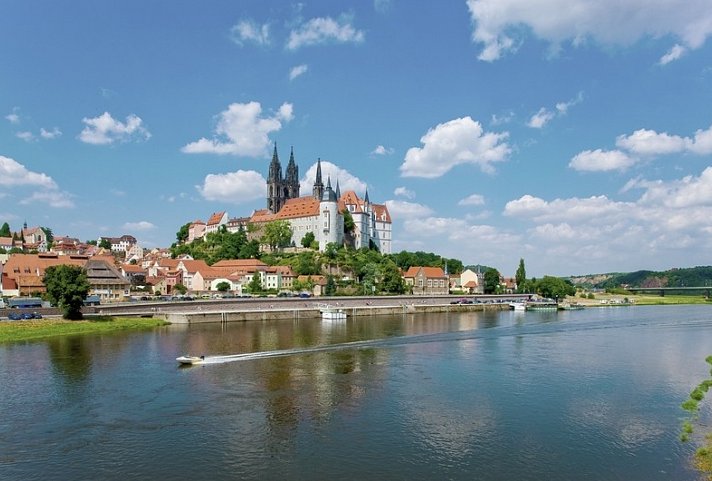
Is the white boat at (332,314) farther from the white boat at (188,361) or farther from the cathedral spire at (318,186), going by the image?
the cathedral spire at (318,186)

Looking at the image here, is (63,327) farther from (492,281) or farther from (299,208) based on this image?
(492,281)

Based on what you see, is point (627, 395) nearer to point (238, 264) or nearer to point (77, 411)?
point (77, 411)

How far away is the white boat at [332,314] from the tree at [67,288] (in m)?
27.1

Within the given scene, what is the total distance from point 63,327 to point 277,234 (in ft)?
238

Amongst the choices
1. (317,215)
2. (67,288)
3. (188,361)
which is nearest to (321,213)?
(317,215)

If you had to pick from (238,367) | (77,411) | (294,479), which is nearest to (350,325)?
(238,367)

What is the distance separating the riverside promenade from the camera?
57.1 meters

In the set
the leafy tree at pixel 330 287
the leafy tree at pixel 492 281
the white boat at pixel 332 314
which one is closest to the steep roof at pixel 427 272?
the leafy tree at pixel 492 281

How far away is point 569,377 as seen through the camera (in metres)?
30.8

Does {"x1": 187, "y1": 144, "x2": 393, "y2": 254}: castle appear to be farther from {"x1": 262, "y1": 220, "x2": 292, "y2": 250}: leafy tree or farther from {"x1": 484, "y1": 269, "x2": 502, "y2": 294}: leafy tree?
{"x1": 484, "y1": 269, "x2": 502, "y2": 294}: leafy tree

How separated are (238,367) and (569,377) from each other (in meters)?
19.3

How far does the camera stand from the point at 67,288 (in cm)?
4775

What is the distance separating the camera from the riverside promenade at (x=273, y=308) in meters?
57.1

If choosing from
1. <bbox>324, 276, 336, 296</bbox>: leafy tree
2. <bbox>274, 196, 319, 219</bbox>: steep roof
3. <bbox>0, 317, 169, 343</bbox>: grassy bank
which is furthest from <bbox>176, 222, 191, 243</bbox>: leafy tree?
<bbox>0, 317, 169, 343</bbox>: grassy bank
